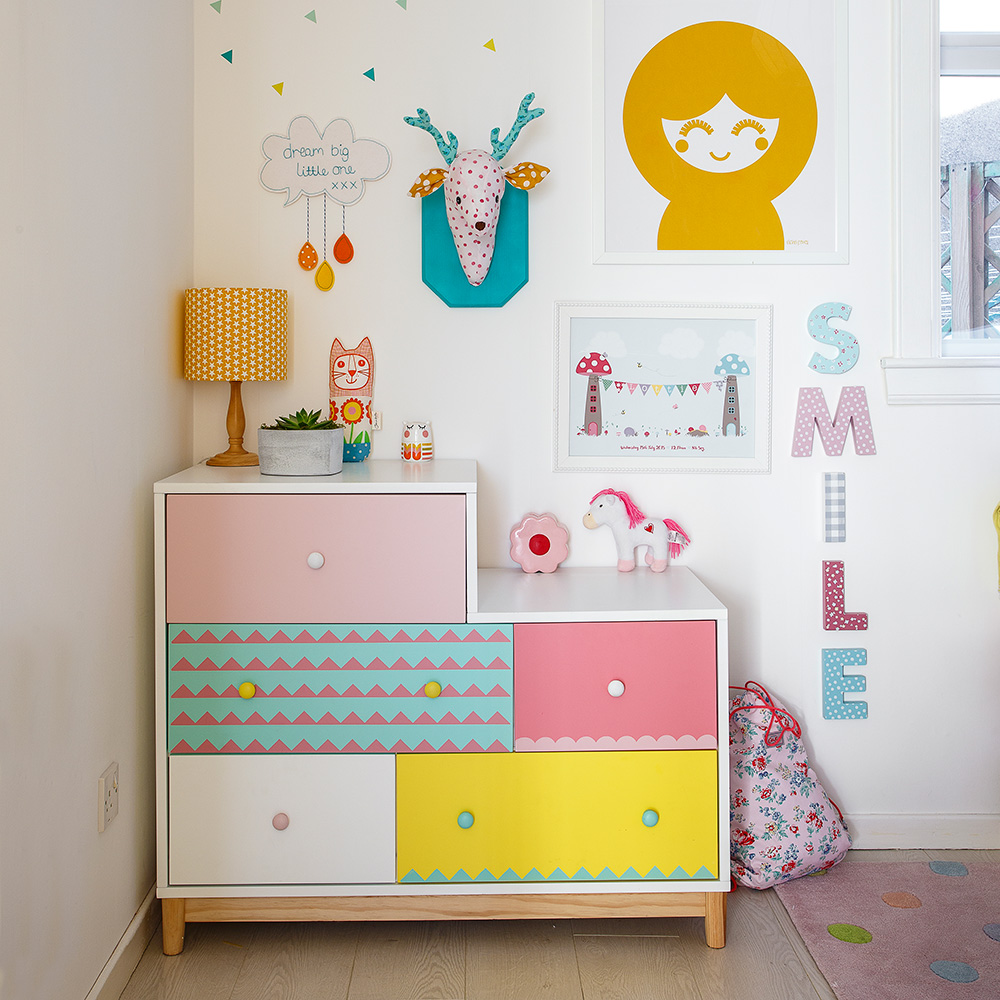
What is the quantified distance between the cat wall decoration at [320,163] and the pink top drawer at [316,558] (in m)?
0.71

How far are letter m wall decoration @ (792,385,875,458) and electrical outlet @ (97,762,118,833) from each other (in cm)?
161

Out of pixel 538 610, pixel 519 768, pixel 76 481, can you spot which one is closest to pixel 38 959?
pixel 76 481

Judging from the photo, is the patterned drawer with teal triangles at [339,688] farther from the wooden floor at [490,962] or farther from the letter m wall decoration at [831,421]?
the letter m wall decoration at [831,421]

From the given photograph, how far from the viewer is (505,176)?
84.0 inches

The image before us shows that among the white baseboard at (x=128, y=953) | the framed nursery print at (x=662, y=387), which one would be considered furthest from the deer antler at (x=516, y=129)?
the white baseboard at (x=128, y=953)

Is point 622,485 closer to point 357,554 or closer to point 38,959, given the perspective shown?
point 357,554

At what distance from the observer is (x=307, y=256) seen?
2211 millimetres

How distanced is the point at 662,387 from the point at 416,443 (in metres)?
0.59

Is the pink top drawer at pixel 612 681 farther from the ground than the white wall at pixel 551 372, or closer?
closer

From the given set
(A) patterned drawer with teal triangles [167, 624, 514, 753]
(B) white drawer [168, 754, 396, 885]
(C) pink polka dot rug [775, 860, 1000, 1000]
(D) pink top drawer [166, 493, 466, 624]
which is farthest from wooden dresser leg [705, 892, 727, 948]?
(D) pink top drawer [166, 493, 466, 624]

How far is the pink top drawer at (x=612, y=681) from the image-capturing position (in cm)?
185

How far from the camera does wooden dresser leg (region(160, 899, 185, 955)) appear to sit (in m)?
1.85

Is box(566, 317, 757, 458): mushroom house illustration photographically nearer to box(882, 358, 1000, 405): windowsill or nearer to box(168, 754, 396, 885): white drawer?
box(882, 358, 1000, 405): windowsill

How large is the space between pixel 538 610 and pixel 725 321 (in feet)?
2.87
